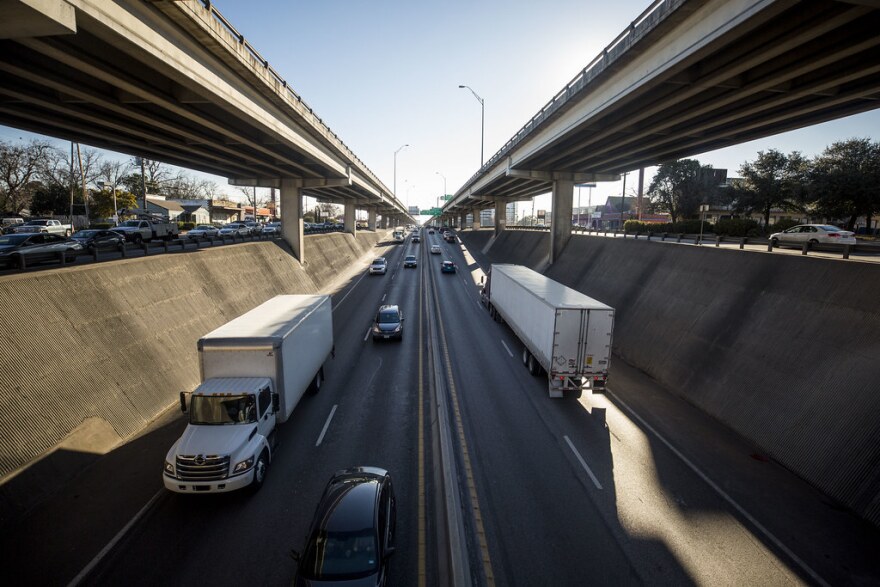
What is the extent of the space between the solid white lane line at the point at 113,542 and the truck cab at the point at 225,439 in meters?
0.86

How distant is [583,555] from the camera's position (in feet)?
25.4

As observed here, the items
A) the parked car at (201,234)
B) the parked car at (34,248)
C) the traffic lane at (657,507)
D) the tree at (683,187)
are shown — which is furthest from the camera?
the tree at (683,187)

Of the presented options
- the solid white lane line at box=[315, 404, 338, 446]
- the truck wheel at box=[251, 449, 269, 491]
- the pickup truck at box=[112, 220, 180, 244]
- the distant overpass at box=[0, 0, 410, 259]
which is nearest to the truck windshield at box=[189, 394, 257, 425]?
the truck wheel at box=[251, 449, 269, 491]

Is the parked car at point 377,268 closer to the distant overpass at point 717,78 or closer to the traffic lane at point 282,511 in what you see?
the distant overpass at point 717,78

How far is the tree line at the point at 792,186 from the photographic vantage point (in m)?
37.2

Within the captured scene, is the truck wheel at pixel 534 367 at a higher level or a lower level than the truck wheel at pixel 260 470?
higher

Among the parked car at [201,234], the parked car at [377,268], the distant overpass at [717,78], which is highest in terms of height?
the distant overpass at [717,78]

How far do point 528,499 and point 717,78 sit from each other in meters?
15.3

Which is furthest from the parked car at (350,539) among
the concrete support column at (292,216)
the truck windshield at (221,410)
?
the concrete support column at (292,216)

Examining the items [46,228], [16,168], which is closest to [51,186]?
[16,168]

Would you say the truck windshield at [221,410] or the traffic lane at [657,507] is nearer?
the traffic lane at [657,507]

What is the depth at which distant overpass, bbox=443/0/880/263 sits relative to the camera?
36.4 ft

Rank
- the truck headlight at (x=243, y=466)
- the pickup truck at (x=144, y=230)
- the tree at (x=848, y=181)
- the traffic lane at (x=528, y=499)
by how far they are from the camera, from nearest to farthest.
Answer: the traffic lane at (x=528, y=499)
the truck headlight at (x=243, y=466)
the pickup truck at (x=144, y=230)
the tree at (x=848, y=181)

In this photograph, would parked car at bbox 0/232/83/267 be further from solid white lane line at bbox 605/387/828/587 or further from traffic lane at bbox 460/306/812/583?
solid white lane line at bbox 605/387/828/587
